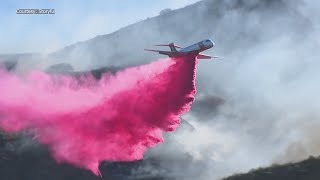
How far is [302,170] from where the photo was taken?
10112 centimetres

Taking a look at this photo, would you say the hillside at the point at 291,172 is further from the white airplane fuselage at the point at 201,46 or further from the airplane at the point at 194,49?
the white airplane fuselage at the point at 201,46

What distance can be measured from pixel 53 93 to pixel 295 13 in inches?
4607

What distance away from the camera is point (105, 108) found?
85.8 meters

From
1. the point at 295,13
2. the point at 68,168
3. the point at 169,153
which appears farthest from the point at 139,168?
the point at 295,13

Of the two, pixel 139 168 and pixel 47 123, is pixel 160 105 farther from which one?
pixel 139 168

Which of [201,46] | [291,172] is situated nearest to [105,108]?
[201,46]

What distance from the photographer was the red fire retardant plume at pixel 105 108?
263ft

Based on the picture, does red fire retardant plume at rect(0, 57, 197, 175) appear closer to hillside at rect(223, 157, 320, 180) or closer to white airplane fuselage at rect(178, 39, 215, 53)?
white airplane fuselage at rect(178, 39, 215, 53)

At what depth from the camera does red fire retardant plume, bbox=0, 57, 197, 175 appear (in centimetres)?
8006

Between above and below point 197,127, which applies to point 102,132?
below

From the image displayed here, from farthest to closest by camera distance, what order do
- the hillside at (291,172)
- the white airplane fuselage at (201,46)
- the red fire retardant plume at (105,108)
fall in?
the hillside at (291,172) < the red fire retardant plume at (105,108) < the white airplane fuselage at (201,46)

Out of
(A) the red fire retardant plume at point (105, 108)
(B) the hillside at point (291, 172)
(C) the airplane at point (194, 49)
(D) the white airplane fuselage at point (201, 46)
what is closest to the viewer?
(D) the white airplane fuselage at point (201, 46)

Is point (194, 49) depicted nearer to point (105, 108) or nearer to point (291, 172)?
point (105, 108)

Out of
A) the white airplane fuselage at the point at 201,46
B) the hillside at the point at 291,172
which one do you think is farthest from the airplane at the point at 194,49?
the hillside at the point at 291,172
